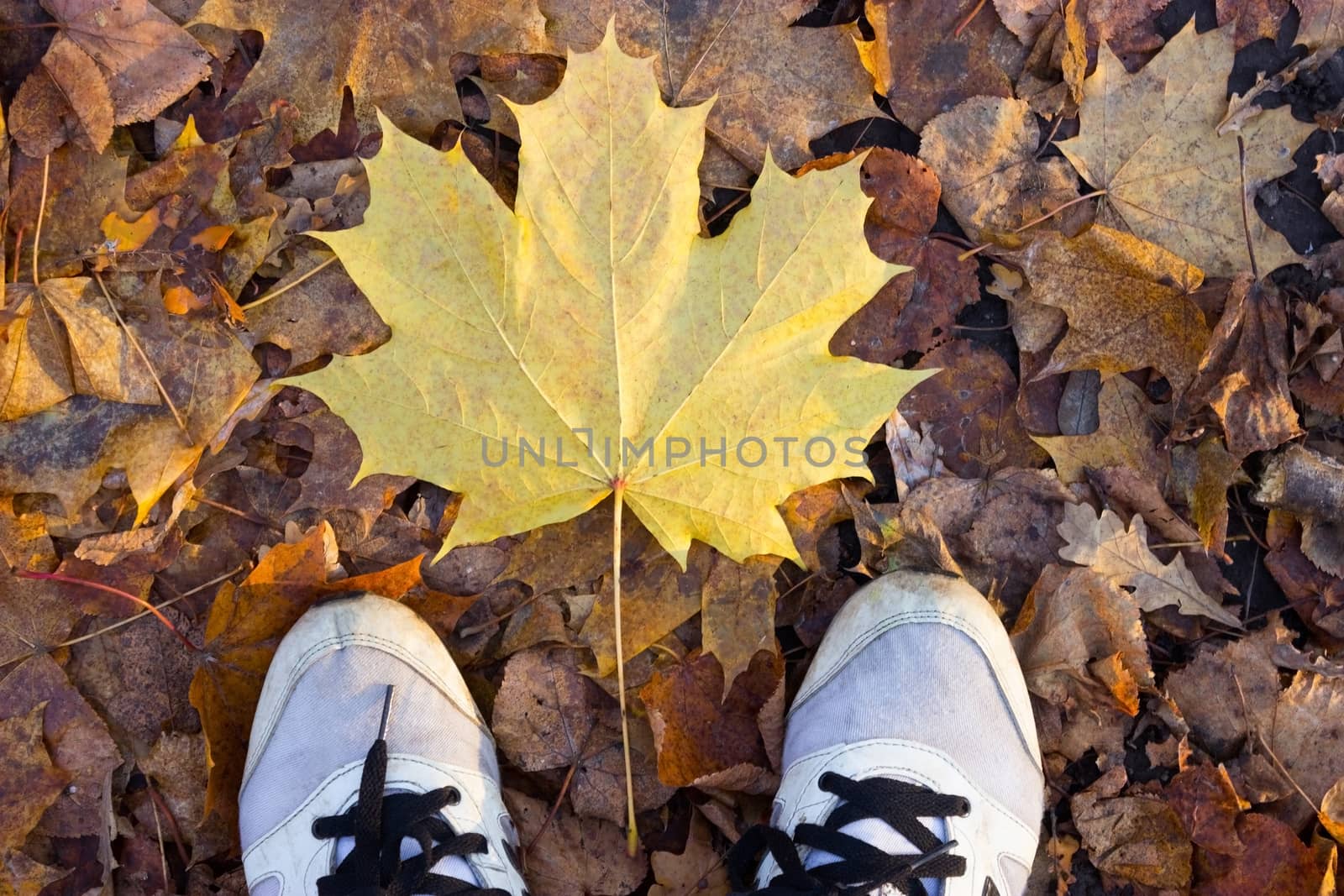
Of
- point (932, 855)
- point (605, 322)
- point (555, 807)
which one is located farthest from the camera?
point (555, 807)

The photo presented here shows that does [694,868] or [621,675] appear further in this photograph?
[694,868]

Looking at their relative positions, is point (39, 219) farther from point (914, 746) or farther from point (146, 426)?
point (914, 746)

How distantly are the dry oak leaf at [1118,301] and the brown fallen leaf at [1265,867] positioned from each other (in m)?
1.04

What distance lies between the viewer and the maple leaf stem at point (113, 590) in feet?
6.75

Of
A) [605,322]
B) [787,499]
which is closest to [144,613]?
[605,322]

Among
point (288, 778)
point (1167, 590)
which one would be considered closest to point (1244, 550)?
point (1167, 590)

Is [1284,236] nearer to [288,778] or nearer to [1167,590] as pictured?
[1167,590]

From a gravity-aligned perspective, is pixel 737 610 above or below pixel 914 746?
above

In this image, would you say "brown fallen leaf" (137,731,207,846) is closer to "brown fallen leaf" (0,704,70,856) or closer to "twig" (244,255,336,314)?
"brown fallen leaf" (0,704,70,856)

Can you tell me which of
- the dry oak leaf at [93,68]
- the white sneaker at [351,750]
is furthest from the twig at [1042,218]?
the dry oak leaf at [93,68]

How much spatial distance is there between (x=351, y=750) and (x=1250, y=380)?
7.46 ft

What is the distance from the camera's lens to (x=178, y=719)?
6.98 feet

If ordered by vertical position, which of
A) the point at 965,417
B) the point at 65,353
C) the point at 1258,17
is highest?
the point at 1258,17

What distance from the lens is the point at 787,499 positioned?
2064 millimetres
